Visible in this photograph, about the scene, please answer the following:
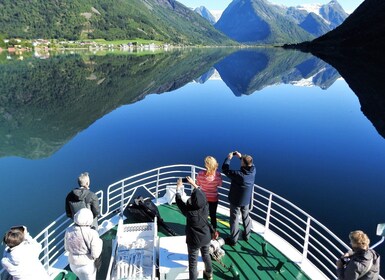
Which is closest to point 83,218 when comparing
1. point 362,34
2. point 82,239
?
point 82,239

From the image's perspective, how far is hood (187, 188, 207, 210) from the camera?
6.48 metres

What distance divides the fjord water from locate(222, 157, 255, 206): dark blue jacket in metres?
7.26

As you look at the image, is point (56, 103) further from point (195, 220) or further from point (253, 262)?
point (195, 220)

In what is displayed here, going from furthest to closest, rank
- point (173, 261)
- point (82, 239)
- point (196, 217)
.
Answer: point (173, 261), point (196, 217), point (82, 239)

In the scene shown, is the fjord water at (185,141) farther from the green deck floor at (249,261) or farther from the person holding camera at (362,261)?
the person holding camera at (362,261)

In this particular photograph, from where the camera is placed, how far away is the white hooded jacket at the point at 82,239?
6062mm

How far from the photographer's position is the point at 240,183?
840 cm

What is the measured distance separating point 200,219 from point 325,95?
57161 millimetres

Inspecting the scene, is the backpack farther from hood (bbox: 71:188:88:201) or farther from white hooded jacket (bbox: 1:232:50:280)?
white hooded jacket (bbox: 1:232:50:280)

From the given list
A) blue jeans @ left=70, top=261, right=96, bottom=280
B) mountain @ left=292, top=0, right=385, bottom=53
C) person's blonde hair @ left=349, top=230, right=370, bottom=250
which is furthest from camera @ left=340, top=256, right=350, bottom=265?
mountain @ left=292, top=0, right=385, bottom=53

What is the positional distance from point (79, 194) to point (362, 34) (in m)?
148

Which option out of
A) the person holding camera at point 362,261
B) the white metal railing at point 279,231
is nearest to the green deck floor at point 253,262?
the white metal railing at point 279,231

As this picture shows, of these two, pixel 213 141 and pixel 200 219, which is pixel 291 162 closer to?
pixel 213 141

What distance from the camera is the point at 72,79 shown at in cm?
6781
